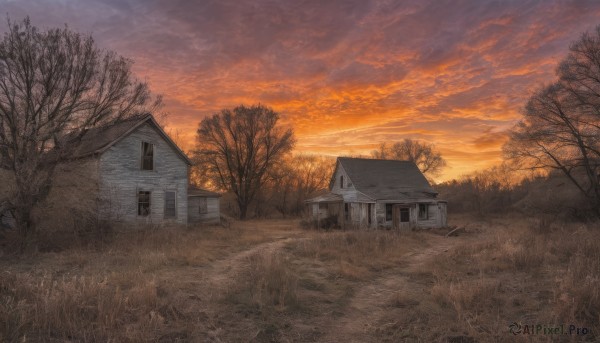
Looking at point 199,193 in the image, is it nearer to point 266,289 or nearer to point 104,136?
point 104,136

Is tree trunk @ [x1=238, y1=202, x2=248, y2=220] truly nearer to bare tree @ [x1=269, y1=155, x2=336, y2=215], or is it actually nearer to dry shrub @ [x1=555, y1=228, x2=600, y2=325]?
bare tree @ [x1=269, y1=155, x2=336, y2=215]

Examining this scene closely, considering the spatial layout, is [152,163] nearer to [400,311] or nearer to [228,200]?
[400,311]

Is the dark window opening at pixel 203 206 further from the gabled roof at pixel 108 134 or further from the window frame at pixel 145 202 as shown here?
the gabled roof at pixel 108 134

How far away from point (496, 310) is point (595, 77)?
23648 mm

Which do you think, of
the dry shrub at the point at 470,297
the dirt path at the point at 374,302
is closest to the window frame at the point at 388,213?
the dirt path at the point at 374,302

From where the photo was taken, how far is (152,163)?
21.8 m

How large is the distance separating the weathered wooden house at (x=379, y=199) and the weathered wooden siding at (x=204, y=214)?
786 centimetres

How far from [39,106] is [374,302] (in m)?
15.6

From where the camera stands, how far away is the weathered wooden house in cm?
2719

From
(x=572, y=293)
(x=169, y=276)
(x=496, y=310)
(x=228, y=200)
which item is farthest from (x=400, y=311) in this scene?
(x=228, y=200)

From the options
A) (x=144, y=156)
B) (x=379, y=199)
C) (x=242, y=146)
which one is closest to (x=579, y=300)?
(x=379, y=199)

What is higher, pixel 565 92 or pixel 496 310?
pixel 565 92

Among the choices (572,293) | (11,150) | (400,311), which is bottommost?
(400,311)

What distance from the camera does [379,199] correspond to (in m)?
26.7
